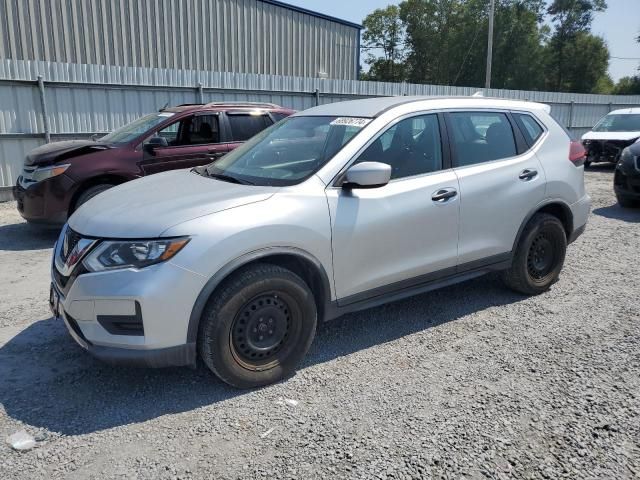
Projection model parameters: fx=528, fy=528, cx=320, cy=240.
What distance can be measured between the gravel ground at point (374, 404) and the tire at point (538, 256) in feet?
0.82

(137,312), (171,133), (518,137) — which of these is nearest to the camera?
(137,312)

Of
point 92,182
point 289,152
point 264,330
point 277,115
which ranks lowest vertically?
point 264,330

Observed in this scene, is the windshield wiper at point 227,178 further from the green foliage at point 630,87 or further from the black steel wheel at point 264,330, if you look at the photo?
the green foliage at point 630,87

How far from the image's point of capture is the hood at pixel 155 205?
9.80 feet

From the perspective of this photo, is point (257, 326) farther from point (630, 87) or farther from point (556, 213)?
point (630, 87)

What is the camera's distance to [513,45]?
172 feet

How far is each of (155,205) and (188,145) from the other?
4587 millimetres

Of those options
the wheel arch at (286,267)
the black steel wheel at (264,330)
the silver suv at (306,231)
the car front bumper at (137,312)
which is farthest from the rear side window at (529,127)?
the car front bumper at (137,312)

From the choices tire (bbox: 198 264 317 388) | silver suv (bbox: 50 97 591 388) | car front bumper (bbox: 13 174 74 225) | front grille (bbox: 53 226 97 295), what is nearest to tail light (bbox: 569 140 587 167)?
silver suv (bbox: 50 97 591 388)

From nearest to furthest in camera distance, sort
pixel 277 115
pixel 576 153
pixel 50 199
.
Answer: pixel 576 153
pixel 50 199
pixel 277 115

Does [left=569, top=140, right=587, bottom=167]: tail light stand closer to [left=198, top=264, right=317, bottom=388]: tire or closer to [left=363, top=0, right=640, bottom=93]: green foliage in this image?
[left=198, top=264, right=317, bottom=388]: tire

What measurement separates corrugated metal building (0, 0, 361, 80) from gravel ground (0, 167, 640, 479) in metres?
13.4

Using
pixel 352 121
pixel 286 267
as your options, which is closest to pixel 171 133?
pixel 352 121

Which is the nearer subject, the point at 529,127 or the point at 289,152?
the point at 289,152
